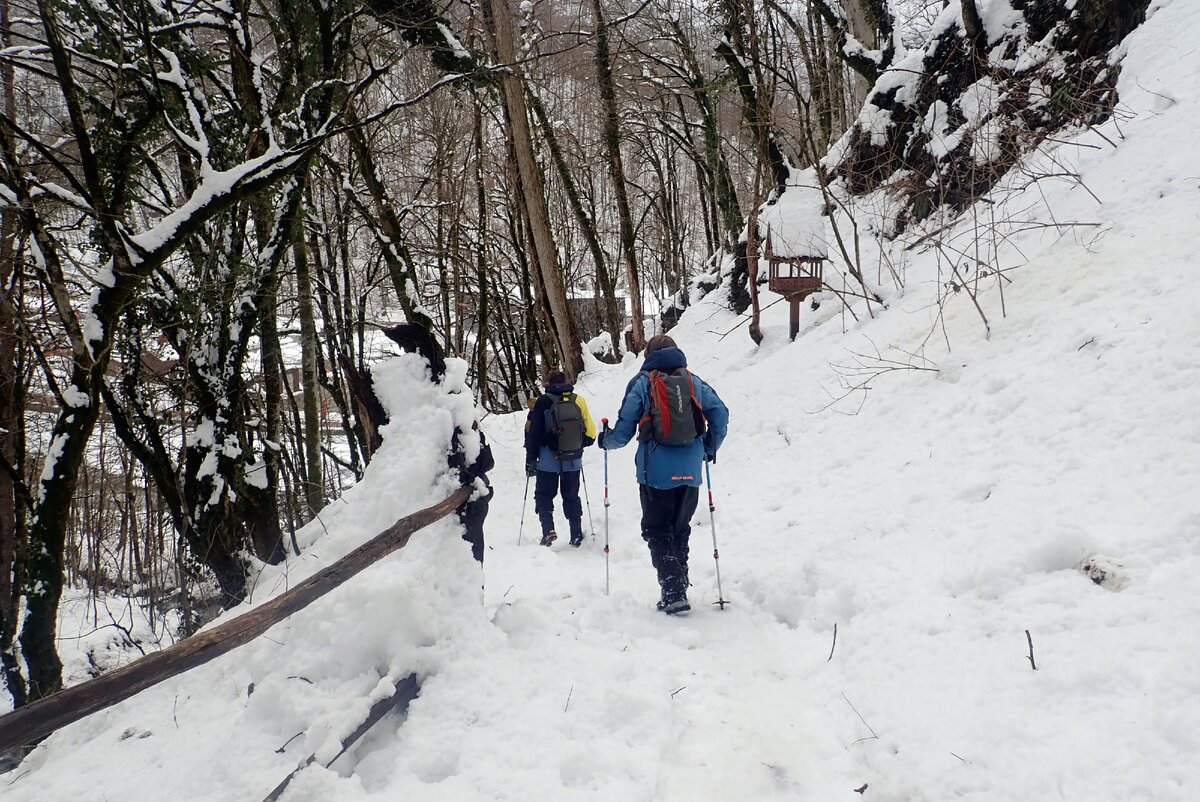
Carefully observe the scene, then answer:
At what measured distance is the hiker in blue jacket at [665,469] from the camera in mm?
4367

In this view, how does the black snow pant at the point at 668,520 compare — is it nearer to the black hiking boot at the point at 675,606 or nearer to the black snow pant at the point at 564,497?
the black hiking boot at the point at 675,606

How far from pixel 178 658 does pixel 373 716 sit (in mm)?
866

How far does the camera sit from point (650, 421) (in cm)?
446

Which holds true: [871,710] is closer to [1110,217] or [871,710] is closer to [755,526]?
[755,526]

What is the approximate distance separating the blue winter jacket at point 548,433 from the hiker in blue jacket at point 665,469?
2.13 meters

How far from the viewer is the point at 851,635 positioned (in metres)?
3.49

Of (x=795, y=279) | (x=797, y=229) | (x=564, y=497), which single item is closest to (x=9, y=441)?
(x=564, y=497)

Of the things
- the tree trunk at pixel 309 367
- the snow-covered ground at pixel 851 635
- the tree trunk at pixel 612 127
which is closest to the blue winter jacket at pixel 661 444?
the snow-covered ground at pixel 851 635

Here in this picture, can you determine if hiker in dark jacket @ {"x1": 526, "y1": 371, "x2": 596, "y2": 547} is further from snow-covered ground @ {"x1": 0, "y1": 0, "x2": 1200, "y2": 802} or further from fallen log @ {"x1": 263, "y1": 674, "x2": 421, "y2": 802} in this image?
fallen log @ {"x1": 263, "y1": 674, "x2": 421, "y2": 802}

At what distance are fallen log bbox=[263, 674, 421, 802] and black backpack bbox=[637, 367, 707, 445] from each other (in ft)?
7.11

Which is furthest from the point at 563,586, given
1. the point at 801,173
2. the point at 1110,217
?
the point at 801,173

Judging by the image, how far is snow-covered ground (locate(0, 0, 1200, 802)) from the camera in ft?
8.02

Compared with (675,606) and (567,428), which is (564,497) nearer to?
(567,428)

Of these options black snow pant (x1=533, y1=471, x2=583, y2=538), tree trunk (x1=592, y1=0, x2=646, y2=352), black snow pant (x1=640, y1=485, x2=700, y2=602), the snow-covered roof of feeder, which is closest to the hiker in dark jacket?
black snow pant (x1=533, y1=471, x2=583, y2=538)
